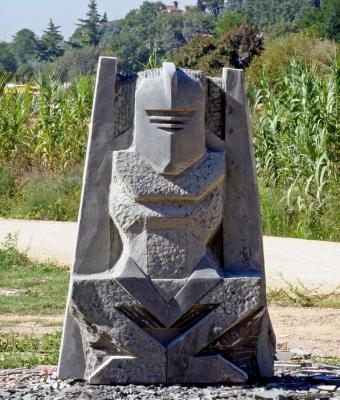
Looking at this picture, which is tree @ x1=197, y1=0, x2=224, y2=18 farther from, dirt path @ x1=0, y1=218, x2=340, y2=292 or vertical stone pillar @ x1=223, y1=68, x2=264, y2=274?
vertical stone pillar @ x1=223, y1=68, x2=264, y2=274

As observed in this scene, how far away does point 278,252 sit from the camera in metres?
12.5

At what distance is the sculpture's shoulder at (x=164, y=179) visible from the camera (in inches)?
Answer: 254

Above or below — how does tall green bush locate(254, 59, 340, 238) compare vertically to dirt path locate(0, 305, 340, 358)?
above

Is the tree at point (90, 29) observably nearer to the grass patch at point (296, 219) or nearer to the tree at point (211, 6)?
the tree at point (211, 6)

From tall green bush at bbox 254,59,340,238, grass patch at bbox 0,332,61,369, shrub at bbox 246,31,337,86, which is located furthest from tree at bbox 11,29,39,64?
grass patch at bbox 0,332,61,369

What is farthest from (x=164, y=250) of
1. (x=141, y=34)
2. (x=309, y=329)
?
(x=141, y=34)

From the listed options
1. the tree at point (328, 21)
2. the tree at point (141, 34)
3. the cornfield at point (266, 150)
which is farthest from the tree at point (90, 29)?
the cornfield at point (266, 150)

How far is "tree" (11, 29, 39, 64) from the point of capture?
93.3 meters

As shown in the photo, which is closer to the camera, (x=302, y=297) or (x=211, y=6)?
(x=302, y=297)

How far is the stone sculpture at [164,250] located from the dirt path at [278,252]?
436cm

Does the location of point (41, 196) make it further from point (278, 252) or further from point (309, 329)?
point (309, 329)

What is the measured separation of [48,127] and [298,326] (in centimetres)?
1052

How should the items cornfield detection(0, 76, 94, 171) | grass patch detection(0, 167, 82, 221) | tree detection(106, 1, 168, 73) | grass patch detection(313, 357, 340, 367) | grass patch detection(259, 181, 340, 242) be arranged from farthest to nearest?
1. tree detection(106, 1, 168, 73)
2. cornfield detection(0, 76, 94, 171)
3. grass patch detection(0, 167, 82, 221)
4. grass patch detection(259, 181, 340, 242)
5. grass patch detection(313, 357, 340, 367)

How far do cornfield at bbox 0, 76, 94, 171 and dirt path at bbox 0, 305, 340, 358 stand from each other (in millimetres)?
9361
